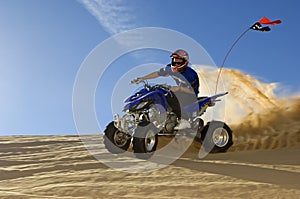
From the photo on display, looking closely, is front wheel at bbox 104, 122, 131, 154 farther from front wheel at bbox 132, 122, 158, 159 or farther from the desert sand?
front wheel at bbox 132, 122, 158, 159

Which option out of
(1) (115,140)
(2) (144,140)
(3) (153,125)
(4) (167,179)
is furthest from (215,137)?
(4) (167,179)

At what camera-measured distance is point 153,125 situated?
245 inches

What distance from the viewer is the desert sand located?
368cm

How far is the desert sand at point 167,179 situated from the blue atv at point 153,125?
650mm

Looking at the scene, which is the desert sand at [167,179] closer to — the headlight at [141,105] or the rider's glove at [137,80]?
the headlight at [141,105]

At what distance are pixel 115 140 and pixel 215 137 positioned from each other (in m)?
1.76

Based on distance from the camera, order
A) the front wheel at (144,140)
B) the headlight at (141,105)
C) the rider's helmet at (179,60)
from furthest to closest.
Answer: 1. the rider's helmet at (179,60)
2. the headlight at (141,105)
3. the front wheel at (144,140)

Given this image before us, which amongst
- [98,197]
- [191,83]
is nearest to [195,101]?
[191,83]

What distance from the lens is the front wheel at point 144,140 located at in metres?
6.07

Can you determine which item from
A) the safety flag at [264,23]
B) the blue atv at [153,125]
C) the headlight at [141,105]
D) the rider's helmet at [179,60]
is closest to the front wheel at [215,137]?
the blue atv at [153,125]

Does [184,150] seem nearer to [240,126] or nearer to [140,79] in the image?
[140,79]

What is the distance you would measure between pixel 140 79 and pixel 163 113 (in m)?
0.71

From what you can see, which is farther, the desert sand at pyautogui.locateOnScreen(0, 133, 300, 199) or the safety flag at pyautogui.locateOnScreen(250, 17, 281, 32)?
the safety flag at pyautogui.locateOnScreen(250, 17, 281, 32)

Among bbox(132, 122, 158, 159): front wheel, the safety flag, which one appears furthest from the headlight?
the safety flag
